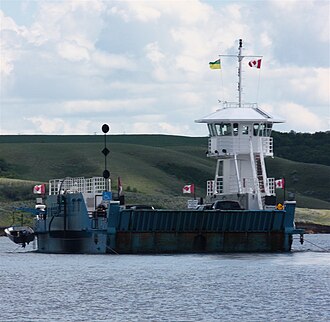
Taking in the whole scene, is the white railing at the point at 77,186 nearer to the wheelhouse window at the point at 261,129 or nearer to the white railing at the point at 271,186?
the wheelhouse window at the point at 261,129

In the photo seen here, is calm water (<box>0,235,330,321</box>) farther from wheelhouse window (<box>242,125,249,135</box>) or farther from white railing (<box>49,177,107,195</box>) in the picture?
wheelhouse window (<box>242,125,249,135</box>)

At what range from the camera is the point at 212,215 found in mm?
84188

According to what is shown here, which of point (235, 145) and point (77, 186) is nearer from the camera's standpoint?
point (235, 145)

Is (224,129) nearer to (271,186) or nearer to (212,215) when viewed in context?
(271,186)

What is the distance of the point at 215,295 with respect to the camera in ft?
204

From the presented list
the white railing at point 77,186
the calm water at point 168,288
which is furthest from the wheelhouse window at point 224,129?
the calm water at point 168,288

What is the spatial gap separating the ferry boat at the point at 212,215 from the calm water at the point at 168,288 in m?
1.53

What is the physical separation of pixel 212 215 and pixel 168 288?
19.2 meters

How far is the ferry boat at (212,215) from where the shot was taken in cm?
8381

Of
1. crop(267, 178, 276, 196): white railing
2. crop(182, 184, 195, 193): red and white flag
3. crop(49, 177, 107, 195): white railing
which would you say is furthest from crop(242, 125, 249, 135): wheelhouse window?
crop(49, 177, 107, 195): white railing

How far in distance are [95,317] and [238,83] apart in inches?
1530

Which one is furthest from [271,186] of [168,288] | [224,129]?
[168,288]

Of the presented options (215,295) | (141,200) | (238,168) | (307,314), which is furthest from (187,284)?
(141,200)

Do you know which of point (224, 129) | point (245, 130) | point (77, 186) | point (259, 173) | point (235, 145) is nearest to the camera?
point (235, 145)
